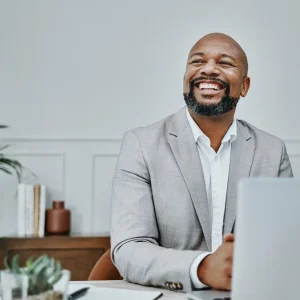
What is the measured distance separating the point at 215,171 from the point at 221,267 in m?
0.72

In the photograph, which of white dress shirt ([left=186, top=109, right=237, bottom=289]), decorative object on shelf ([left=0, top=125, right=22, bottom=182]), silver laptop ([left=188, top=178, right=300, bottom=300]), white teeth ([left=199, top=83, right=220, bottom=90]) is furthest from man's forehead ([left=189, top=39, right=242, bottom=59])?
decorative object on shelf ([left=0, top=125, right=22, bottom=182])

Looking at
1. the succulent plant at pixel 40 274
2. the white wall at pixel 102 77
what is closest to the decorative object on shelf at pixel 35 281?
the succulent plant at pixel 40 274

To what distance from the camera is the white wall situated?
3.73 m

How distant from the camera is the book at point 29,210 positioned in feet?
11.4

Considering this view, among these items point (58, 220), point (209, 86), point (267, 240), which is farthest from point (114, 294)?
point (58, 220)

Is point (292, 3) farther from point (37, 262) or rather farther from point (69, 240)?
point (37, 262)

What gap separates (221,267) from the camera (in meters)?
1.33

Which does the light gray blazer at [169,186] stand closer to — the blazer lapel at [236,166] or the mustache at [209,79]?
the blazer lapel at [236,166]

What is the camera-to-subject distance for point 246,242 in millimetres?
955

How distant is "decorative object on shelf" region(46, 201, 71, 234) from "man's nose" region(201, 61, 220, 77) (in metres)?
1.76

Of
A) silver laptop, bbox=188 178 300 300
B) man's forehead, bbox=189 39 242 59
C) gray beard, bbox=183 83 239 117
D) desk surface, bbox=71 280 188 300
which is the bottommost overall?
desk surface, bbox=71 280 188 300

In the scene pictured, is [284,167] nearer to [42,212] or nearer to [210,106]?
[210,106]

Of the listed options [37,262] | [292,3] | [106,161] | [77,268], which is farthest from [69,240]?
[37,262]

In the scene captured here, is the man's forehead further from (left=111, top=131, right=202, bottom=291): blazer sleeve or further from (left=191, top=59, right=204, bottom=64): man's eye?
(left=111, top=131, right=202, bottom=291): blazer sleeve
